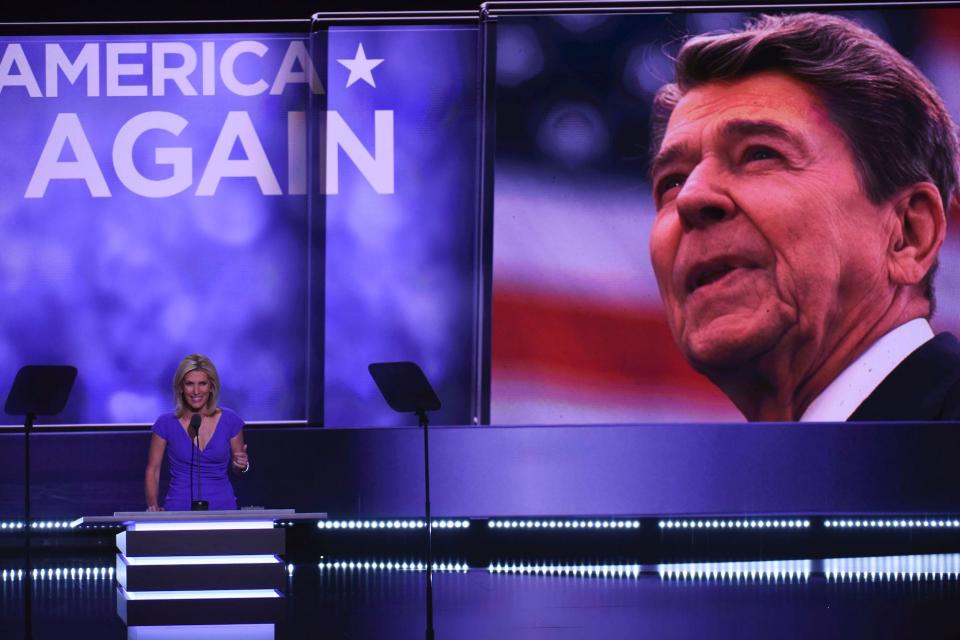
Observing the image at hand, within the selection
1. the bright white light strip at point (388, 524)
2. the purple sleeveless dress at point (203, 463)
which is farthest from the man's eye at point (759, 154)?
the purple sleeveless dress at point (203, 463)

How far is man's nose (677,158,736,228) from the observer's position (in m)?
7.41

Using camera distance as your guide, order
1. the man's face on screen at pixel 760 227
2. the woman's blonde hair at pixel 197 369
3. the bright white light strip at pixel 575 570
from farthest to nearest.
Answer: the man's face on screen at pixel 760 227 < the bright white light strip at pixel 575 570 < the woman's blonde hair at pixel 197 369

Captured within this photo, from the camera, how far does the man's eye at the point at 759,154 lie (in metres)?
7.39

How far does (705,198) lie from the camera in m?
7.43

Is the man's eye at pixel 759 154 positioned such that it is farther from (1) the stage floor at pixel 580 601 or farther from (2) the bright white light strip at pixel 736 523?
Answer: (1) the stage floor at pixel 580 601

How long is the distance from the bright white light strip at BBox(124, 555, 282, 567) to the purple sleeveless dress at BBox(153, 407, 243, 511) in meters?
0.54

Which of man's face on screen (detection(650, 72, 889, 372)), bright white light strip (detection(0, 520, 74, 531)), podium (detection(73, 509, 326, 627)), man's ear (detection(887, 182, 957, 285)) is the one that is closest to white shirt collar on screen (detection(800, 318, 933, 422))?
man's face on screen (detection(650, 72, 889, 372))

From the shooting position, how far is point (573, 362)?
7.50 meters

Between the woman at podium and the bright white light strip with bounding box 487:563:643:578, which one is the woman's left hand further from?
the bright white light strip with bounding box 487:563:643:578

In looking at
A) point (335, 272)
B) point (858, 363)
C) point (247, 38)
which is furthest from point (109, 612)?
point (858, 363)

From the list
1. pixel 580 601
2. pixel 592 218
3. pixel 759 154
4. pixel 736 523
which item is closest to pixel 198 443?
pixel 580 601

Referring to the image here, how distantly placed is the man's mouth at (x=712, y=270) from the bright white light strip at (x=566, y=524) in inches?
55.1

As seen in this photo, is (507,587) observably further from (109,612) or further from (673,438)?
(109,612)

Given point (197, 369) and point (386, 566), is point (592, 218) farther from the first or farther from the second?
point (197, 369)
